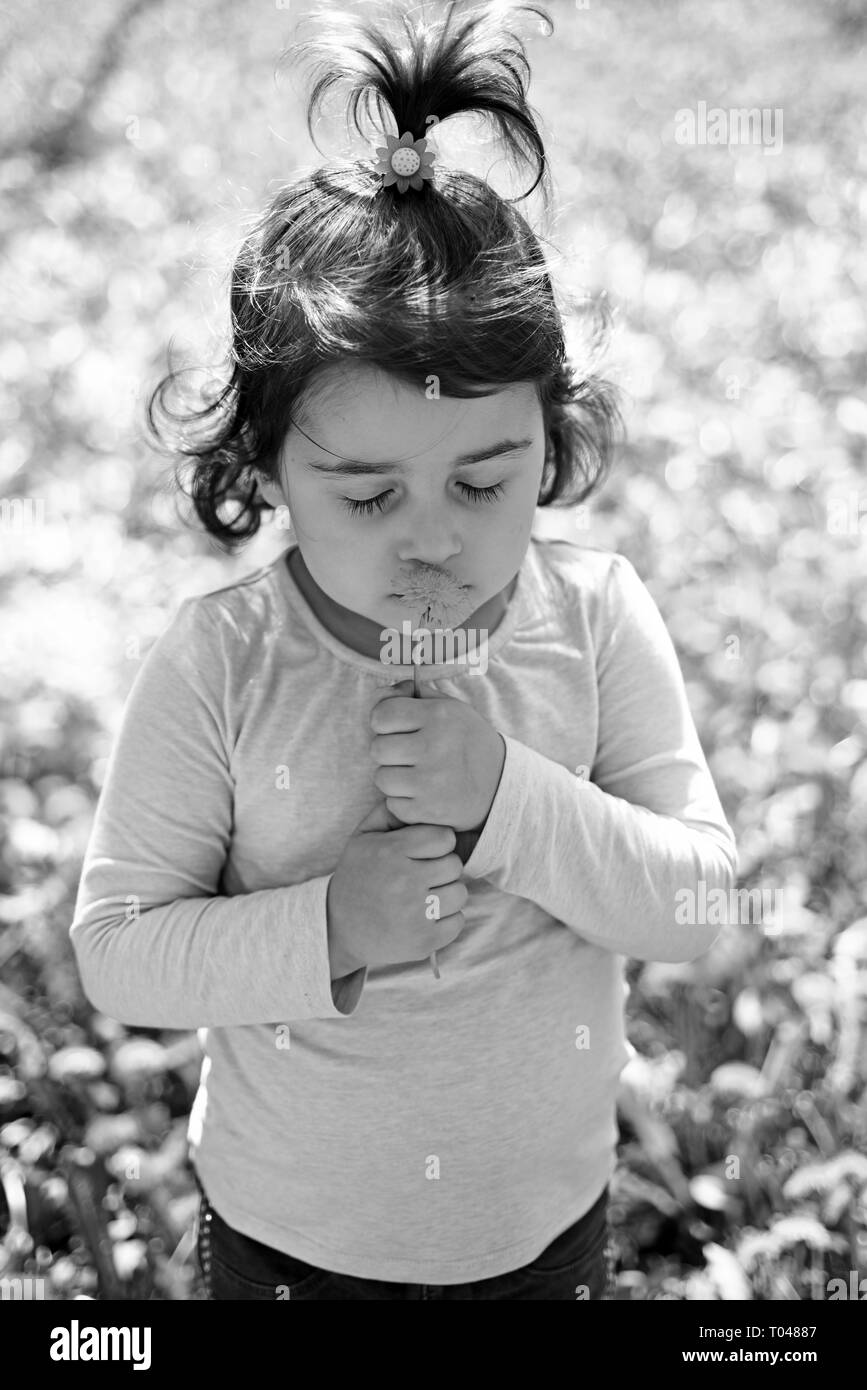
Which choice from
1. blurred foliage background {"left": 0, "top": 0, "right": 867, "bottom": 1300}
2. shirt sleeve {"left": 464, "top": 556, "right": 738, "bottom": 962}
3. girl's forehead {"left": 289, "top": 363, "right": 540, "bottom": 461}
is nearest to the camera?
girl's forehead {"left": 289, "top": 363, "right": 540, "bottom": 461}

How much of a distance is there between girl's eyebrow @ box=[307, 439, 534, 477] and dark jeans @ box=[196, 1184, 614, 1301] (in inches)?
29.6

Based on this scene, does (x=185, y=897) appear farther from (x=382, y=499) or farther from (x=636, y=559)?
(x=636, y=559)

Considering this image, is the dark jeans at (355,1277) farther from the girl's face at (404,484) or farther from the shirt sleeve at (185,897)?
the girl's face at (404,484)

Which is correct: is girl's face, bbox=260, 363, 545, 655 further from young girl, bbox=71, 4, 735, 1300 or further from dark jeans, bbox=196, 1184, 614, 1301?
dark jeans, bbox=196, 1184, 614, 1301

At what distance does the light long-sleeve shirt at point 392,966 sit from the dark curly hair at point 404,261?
22 cm

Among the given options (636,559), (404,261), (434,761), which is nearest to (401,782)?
(434,761)

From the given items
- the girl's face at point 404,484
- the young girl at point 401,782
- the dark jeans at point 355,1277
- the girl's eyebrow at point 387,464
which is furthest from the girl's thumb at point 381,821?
the dark jeans at point 355,1277

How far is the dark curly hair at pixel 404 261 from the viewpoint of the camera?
45.4 inches

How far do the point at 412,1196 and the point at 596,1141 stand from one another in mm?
217

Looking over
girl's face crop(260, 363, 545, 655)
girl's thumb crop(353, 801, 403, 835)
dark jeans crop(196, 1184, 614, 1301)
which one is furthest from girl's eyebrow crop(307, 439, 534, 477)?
dark jeans crop(196, 1184, 614, 1301)

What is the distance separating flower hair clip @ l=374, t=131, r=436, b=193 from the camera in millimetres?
1183
